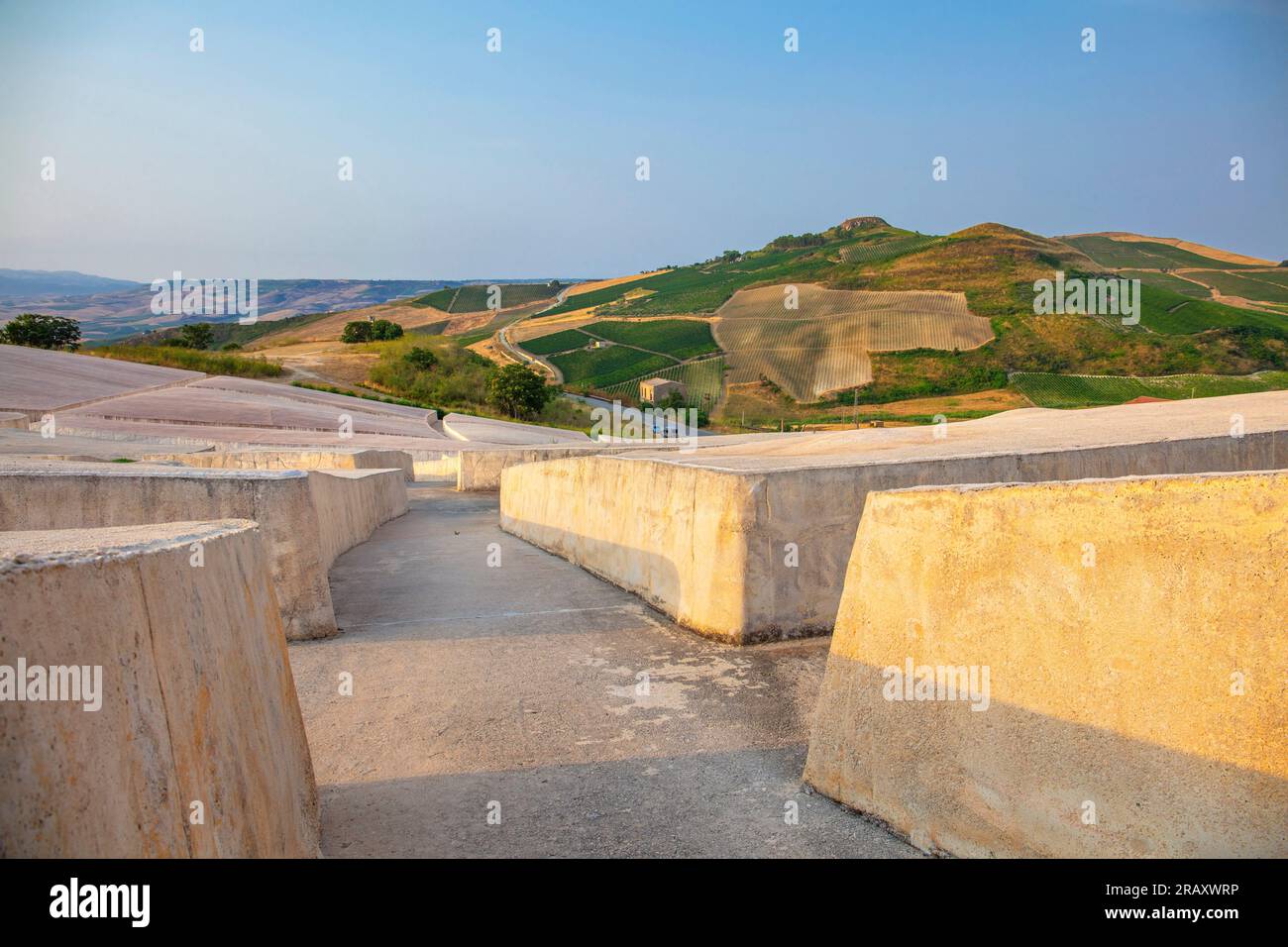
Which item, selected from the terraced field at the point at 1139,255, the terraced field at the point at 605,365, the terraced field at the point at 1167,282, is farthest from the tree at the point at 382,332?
the terraced field at the point at 1139,255

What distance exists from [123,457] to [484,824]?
72.4ft

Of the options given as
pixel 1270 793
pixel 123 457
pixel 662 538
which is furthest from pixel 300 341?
pixel 1270 793

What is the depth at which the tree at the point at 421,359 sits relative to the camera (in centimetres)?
7775

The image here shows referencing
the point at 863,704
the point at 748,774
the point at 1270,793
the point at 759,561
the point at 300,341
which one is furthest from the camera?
the point at 300,341

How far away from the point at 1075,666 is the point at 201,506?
743 centimetres

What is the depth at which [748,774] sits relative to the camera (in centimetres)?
573

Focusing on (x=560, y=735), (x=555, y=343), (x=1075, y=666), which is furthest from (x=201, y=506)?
(x=555, y=343)

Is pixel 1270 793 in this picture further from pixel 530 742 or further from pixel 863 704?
pixel 530 742

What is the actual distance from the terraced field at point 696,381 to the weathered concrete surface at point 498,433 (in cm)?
3540

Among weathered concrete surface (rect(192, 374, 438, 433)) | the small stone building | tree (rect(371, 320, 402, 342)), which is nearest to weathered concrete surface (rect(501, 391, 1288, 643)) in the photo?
Result: weathered concrete surface (rect(192, 374, 438, 433))

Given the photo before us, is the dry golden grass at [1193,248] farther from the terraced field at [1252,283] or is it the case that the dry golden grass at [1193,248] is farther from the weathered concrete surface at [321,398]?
the weathered concrete surface at [321,398]

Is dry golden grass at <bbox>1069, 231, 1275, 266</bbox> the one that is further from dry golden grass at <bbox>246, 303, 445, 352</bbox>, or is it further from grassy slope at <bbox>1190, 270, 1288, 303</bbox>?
dry golden grass at <bbox>246, 303, 445, 352</bbox>

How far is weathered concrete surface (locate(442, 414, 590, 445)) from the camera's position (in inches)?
1873

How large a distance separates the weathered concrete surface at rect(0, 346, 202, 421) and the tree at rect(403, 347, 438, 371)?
63.8ft
